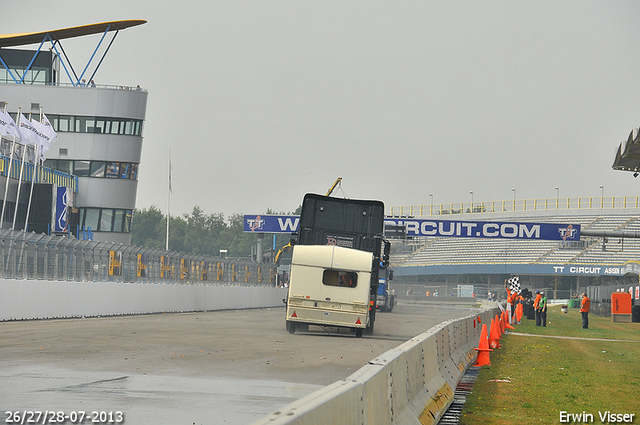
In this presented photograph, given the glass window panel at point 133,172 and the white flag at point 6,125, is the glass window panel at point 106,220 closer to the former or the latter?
the glass window panel at point 133,172

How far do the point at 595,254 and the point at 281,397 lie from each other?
3567 inches

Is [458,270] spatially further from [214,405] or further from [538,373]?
[214,405]

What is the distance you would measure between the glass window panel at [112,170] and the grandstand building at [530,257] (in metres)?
33.9

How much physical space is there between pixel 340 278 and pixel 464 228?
4328 centimetres

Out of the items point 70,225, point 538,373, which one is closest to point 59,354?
point 538,373

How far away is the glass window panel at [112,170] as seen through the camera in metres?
65.8

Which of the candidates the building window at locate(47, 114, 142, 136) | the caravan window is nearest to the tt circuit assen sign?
the building window at locate(47, 114, 142, 136)

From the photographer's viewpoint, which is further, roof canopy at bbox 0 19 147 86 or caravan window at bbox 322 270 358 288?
roof canopy at bbox 0 19 147 86

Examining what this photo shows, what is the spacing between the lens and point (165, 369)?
1324cm

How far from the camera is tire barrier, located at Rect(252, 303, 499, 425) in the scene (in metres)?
4.77

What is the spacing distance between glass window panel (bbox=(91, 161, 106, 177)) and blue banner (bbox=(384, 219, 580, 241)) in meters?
22.3

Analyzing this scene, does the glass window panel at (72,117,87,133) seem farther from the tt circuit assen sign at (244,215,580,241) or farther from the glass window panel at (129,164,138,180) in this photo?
the tt circuit assen sign at (244,215,580,241)

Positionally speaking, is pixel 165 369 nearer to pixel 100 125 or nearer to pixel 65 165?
pixel 100 125

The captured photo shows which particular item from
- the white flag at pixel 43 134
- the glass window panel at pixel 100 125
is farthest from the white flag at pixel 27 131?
the glass window panel at pixel 100 125
